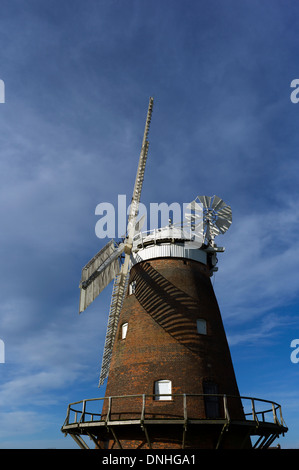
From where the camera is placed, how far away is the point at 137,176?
22.6 metres

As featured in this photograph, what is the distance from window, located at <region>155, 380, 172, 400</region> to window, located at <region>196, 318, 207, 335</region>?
10.0ft

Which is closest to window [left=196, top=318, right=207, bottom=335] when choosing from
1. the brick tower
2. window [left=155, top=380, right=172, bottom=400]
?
the brick tower

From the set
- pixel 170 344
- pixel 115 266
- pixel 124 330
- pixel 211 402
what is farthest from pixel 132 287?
pixel 211 402

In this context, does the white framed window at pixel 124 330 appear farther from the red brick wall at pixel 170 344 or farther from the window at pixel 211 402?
the window at pixel 211 402

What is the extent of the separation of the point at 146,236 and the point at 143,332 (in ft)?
18.5

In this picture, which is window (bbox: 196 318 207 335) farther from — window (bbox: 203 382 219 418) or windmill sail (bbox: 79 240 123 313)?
windmill sail (bbox: 79 240 123 313)

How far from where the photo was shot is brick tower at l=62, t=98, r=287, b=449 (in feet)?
54.6

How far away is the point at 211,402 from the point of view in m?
17.9

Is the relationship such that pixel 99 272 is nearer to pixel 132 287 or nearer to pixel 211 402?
pixel 132 287

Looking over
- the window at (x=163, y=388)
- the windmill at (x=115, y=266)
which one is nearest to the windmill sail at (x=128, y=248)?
the windmill at (x=115, y=266)

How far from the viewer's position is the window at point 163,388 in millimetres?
17766

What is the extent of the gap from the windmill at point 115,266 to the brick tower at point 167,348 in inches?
2.2
